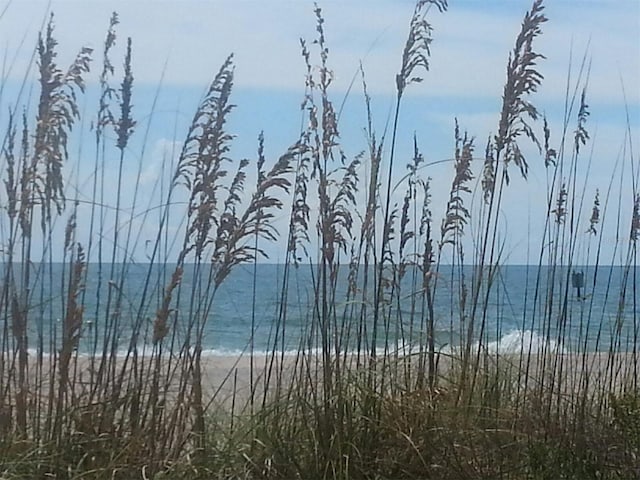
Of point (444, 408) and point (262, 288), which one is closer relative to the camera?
point (444, 408)

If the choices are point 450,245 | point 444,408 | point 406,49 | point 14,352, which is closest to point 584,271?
point 450,245

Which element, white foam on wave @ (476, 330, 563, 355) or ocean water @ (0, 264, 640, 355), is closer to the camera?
ocean water @ (0, 264, 640, 355)

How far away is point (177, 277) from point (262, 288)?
0.46 meters

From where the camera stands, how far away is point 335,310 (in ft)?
9.59

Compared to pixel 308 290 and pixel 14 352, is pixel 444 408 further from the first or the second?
pixel 14 352

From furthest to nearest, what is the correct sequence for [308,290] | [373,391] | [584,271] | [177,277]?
1. [584,271]
2. [308,290]
3. [373,391]
4. [177,277]

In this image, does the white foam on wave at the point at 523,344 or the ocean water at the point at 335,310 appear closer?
the ocean water at the point at 335,310

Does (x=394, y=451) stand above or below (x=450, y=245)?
below

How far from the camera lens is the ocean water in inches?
111

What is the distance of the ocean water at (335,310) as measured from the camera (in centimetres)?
281

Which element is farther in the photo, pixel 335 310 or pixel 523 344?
pixel 523 344

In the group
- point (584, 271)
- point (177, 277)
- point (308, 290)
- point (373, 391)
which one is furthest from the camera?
point (584, 271)

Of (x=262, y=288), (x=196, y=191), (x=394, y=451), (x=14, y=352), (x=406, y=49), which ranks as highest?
(x=406, y=49)

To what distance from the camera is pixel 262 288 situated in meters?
3.05
